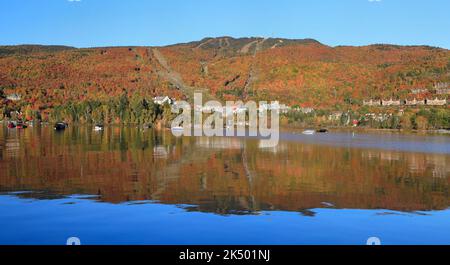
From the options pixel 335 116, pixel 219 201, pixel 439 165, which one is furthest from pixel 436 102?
pixel 219 201

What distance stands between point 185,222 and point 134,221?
130 cm

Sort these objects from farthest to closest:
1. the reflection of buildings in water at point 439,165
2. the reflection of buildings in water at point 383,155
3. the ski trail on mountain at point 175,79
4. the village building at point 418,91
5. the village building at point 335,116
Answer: the ski trail on mountain at point 175,79
the village building at point 418,91
the village building at point 335,116
the reflection of buildings in water at point 383,155
the reflection of buildings in water at point 439,165

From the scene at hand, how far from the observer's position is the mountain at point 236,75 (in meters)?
132

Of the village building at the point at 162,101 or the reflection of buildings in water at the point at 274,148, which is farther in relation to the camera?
the village building at the point at 162,101

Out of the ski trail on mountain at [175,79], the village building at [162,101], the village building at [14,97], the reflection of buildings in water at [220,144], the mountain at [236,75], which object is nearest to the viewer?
the reflection of buildings in water at [220,144]

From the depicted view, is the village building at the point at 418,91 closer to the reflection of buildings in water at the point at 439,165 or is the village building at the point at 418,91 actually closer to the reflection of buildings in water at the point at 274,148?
the reflection of buildings in water at the point at 274,148

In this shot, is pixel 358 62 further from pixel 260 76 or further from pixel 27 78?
pixel 27 78

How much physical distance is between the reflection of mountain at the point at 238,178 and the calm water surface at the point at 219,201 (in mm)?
44

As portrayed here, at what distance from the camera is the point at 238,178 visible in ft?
78.4

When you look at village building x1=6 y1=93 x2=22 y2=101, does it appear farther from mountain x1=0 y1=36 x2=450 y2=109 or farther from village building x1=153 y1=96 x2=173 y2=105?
village building x1=153 y1=96 x2=173 y2=105

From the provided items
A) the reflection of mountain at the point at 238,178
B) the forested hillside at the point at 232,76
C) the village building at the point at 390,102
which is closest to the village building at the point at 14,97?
the forested hillside at the point at 232,76

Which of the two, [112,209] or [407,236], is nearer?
[407,236]

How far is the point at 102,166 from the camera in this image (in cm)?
2784
